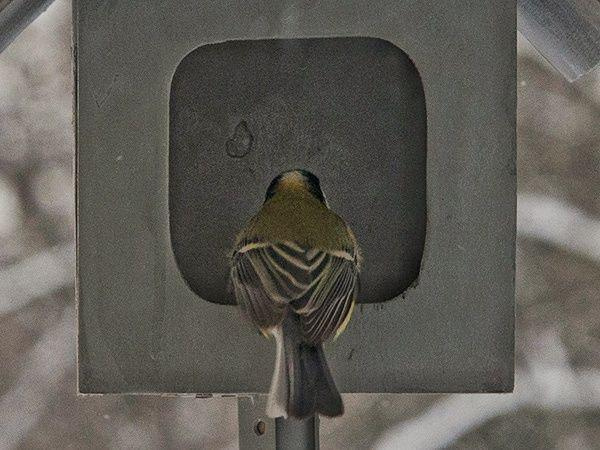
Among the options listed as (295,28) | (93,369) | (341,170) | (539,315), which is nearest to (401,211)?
(341,170)

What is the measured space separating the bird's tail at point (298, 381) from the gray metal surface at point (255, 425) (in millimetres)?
138

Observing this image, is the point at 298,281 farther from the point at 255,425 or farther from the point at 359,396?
the point at 359,396

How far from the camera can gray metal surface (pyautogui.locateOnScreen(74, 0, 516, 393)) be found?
12.0 feet

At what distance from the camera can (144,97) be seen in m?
3.74

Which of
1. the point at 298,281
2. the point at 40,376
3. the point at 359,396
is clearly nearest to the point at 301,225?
the point at 298,281

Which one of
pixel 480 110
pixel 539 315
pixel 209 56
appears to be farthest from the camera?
pixel 539 315

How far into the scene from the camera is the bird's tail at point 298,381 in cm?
328

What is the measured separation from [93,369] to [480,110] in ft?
3.27

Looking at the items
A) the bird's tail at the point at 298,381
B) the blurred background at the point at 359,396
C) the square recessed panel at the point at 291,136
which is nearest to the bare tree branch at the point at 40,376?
the blurred background at the point at 359,396

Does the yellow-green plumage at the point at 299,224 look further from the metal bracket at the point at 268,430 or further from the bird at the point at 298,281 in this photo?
the metal bracket at the point at 268,430

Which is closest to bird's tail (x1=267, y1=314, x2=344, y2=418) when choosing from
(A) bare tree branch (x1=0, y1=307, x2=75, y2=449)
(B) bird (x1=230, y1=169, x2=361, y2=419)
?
(B) bird (x1=230, y1=169, x2=361, y2=419)

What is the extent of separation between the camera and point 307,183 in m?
3.73

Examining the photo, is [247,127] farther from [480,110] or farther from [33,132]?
[33,132]

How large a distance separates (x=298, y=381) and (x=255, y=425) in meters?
0.31
